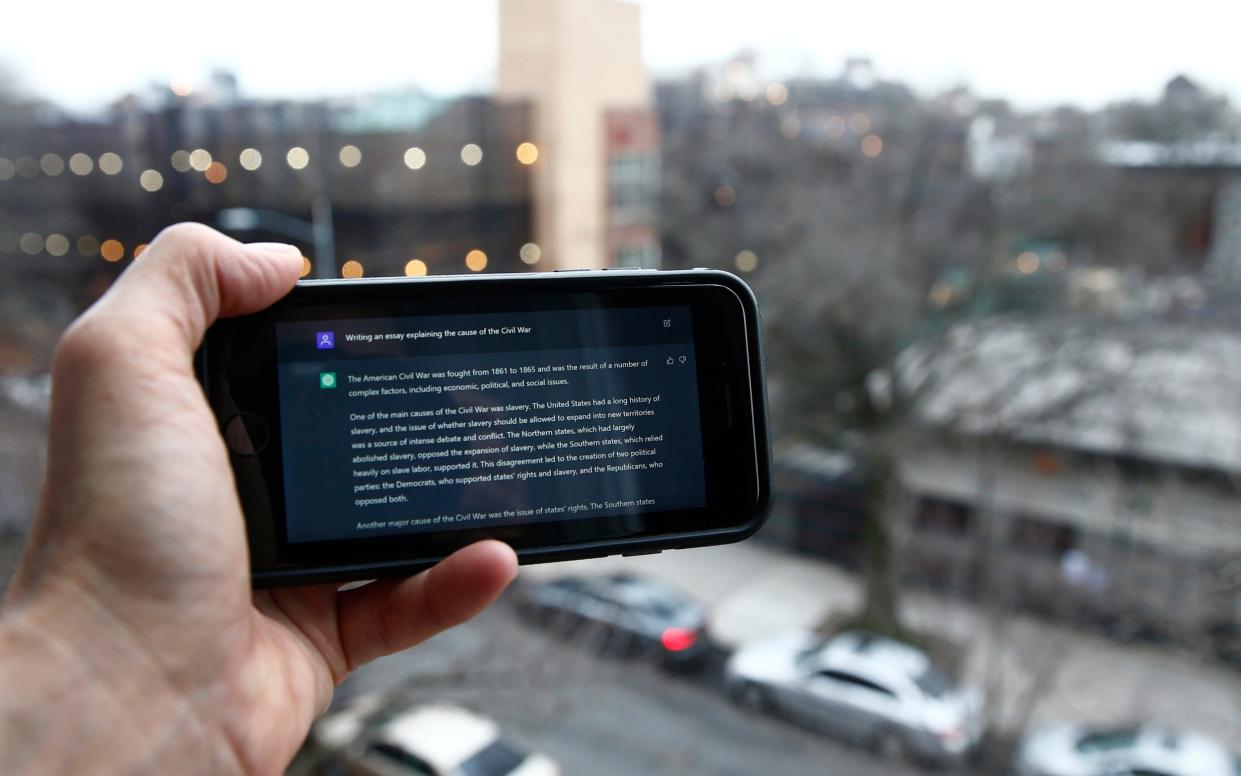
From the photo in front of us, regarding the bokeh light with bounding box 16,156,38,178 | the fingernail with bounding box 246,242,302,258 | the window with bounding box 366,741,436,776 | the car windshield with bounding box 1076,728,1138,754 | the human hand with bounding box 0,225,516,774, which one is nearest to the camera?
the human hand with bounding box 0,225,516,774

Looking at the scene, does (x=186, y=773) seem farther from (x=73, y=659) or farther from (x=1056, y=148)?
(x=1056, y=148)

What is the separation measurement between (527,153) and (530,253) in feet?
1.11

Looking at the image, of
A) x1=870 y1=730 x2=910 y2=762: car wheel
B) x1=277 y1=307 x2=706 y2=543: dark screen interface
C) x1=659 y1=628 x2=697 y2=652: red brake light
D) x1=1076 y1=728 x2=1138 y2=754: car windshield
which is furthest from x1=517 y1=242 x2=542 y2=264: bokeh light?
x1=1076 y1=728 x2=1138 y2=754: car windshield

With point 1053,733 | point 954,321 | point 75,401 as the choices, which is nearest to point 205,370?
point 75,401

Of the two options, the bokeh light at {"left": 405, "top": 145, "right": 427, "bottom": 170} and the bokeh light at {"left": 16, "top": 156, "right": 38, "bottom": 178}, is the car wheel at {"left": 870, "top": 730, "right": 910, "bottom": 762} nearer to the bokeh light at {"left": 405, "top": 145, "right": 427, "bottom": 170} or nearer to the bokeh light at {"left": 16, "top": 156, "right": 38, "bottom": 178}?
the bokeh light at {"left": 405, "top": 145, "right": 427, "bottom": 170}

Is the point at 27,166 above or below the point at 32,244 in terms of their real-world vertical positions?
above

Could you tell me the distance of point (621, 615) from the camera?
117 inches

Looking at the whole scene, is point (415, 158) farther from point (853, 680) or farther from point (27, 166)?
point (853, 680)

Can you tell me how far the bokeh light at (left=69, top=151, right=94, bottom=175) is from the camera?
2.71m

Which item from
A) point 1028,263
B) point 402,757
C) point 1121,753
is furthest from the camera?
point 1028,263

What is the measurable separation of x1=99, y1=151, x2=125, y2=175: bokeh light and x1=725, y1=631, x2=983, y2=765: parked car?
256 cm

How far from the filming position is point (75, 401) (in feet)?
1.89

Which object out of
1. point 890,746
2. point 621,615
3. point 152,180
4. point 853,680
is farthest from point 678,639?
point 152,180

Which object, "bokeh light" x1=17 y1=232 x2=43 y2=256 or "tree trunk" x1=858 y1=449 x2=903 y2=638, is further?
"tree trunk" x1=858 y1=449 x2=903 y2=638
